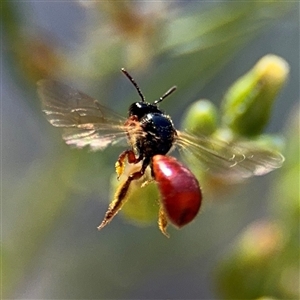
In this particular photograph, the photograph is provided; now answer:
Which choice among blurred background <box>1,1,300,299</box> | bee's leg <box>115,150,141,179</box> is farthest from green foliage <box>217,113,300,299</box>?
bee's leg <box>115,150,141,179</box>

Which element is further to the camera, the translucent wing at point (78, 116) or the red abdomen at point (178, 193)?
the translucent wing at point (78, 116)

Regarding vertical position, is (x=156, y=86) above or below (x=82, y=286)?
above

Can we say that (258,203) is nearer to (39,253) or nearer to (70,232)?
(70,232)


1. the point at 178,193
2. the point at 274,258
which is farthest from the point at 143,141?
the point at 274,258

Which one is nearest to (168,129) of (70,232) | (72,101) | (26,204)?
(72,101)

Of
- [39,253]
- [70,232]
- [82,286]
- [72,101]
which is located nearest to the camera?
[72,101]

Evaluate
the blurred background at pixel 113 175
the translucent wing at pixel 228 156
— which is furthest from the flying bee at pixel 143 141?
the blurred background at pixel 113 175

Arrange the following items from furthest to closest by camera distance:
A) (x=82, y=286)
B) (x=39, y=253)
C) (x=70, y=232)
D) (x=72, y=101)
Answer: (x=70, y=232), (x=82, y=286), (x=39, y=253), (x=72, y=101)

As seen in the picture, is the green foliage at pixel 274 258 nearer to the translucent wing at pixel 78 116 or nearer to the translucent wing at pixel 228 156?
the translucent wing at pixel 228 156
